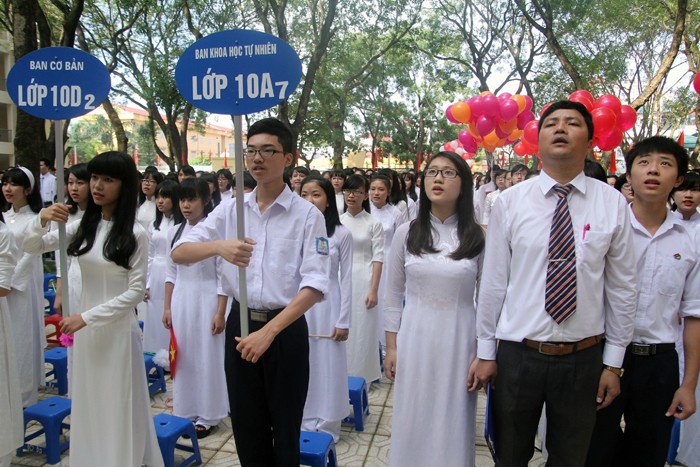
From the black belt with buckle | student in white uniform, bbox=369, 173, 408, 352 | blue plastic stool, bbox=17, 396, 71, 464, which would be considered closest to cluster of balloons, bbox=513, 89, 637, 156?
student in white uniform, bbox=369, 173, 408, 352

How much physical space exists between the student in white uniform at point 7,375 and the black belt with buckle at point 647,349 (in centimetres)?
313

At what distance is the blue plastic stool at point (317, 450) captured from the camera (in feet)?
9.11

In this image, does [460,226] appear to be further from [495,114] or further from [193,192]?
[495,114]

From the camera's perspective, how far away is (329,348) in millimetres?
3680

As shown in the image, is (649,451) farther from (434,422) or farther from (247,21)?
(247,21)

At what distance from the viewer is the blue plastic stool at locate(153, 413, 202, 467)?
9.96ft

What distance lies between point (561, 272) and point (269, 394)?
1.32 m

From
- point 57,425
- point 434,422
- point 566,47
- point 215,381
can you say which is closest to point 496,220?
point 434,422

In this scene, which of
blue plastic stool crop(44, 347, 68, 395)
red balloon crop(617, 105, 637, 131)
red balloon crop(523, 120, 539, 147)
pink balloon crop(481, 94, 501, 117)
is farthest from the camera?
pink balloon crop(481, 94, 501, 117)

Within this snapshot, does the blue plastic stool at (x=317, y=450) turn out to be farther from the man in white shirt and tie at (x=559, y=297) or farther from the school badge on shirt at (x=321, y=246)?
the school badge on shirt at (x=321, y=246)

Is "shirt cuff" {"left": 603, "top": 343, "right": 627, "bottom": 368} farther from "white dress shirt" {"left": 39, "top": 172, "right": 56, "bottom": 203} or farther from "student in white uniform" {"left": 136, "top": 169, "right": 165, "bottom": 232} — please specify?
"white dress shirt" {"left": 39, "top": 172, "right": 56, "bottom": 203}

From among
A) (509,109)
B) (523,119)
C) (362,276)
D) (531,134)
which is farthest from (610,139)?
(362,276)

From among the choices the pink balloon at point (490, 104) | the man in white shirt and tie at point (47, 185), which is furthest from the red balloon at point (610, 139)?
the man in white shirt and tie at point (47, 185)

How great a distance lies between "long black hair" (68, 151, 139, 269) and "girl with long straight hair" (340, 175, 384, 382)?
6.92ft
